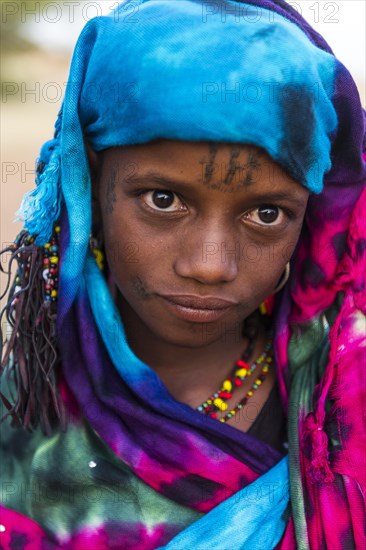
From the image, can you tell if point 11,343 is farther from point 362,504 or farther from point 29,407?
point 362,504

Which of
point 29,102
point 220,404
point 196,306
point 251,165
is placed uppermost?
point 251,165

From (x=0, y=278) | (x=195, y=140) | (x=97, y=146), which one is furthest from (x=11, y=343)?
(x=0, y=278)

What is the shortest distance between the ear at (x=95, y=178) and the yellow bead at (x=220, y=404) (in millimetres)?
415

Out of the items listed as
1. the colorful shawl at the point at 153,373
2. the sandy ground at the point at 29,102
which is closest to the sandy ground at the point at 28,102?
the sandy ground at the point at 29,102

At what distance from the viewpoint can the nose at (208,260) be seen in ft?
3.82

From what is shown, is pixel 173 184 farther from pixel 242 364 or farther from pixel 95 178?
pixel 242 364

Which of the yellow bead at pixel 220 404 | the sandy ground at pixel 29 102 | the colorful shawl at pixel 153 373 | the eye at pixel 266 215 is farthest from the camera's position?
the sandy ground at pixel 29 102

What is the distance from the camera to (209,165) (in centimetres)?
113

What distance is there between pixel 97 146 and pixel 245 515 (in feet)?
2.31

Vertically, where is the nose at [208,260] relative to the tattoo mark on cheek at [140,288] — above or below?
above

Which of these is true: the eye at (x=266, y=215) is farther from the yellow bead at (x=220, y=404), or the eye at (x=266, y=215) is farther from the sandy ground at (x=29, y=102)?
the sandy ground at (x=29, y=102)

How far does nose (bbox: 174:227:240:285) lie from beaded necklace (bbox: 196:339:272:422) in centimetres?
33

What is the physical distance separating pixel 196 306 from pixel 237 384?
0.30 m

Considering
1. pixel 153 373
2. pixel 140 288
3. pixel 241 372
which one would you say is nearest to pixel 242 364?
pixel 241 372
